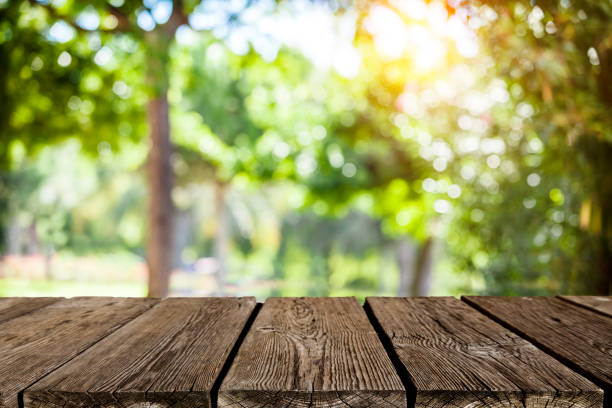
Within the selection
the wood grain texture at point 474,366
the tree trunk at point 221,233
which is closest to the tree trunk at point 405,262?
the tree trunk at point 221,233

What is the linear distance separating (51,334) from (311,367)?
2.44 feet

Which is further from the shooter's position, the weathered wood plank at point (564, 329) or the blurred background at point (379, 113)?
the blurred background at point (379, 113)

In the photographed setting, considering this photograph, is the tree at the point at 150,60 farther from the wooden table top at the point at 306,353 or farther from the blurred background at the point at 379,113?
the wooden table top at the point at 306,353

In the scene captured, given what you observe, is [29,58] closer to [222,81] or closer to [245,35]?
[245,35]

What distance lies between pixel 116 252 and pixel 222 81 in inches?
836

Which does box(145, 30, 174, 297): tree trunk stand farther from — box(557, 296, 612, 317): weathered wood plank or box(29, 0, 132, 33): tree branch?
box(557, 296, 612, 317): weathered wood plank

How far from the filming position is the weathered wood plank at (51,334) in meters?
1.12

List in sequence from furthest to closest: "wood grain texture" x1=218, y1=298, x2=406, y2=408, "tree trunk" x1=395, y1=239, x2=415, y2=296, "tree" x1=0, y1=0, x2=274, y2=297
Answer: "tree trunk" x1=395, y1=239, x2=415, y2=296 → "tree" x1=0, y1=0, x2=274, y2=297 → "wood grain texture" x1=218, y1=298, x2=406, y2=408

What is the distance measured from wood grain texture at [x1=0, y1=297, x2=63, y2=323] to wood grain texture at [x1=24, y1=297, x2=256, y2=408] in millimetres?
440

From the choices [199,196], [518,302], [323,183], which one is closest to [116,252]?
[199,196]

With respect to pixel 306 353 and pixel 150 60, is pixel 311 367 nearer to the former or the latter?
pixel 306 353

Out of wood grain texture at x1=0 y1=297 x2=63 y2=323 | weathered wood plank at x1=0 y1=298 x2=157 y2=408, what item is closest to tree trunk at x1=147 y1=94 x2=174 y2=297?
wood grain texture at x1=0 y1=297 x2=63 y2=323

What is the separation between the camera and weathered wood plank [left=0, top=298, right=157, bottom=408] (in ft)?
3.66

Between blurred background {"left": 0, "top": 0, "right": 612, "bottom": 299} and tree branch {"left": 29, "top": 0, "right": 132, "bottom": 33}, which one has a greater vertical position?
tree branch {"left": 29, "top": 0, "right": 132, "bottom": 33}
